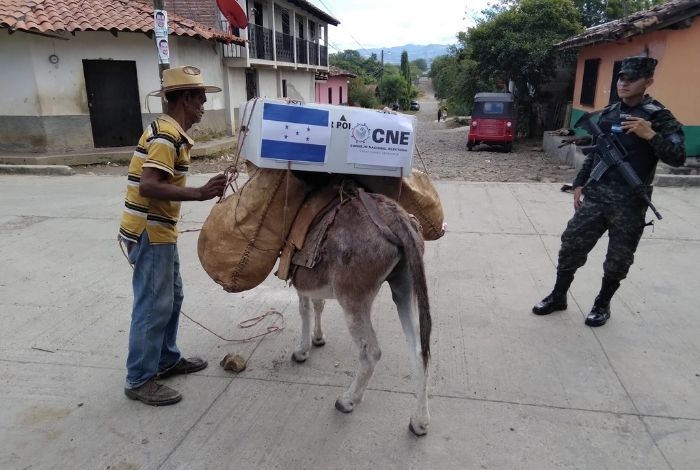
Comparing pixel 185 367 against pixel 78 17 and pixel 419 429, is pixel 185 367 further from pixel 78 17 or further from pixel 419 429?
pixel 78 17

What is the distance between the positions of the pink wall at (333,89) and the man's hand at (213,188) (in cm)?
3122

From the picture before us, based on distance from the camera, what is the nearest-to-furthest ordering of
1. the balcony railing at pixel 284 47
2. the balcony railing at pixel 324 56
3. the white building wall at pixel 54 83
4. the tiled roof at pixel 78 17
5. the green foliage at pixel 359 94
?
the tiled roof at pixel 78 17
the white building wall at pixel 54 83
the balcony railing at pixel 284 47
the balcony railing at pixel 324 56
the green foliage at pixel 359 94

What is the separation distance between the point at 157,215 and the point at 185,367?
3.68 ft

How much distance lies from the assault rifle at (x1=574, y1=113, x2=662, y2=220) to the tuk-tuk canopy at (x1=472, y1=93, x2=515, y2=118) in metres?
13.8

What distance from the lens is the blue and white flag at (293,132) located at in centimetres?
251

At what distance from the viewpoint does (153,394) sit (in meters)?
2.91

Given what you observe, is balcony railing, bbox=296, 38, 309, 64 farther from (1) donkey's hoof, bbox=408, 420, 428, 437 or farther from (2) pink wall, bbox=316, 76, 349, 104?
(1) donkey's hoof, bbox=408, 420, 428, 437

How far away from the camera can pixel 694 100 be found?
9867 mm

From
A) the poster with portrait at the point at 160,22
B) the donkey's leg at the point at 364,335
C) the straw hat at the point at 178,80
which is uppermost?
the poster with portrait at the point at 160,22

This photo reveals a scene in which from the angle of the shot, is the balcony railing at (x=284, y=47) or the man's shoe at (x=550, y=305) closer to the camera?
the man's shoe at (x=550, y=305)

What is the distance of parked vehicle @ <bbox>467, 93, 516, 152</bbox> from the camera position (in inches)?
653

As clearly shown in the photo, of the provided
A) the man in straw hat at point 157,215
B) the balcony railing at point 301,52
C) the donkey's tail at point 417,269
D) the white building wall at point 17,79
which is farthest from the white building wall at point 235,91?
the donkey's tail at point 417,269

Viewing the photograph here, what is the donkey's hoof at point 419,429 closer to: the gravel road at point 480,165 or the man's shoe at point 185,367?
the man's shoe at point 185,367

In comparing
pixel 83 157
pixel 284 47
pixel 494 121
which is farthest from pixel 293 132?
pixel 284 47
